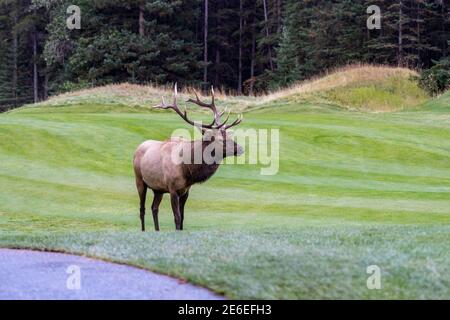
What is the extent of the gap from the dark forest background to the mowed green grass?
26799 millimetres

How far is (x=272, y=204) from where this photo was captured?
17797 millimetres

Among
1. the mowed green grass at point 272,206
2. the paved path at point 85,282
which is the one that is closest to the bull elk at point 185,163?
the mowed green grass at point 272,206

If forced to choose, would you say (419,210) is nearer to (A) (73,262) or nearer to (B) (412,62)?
(A) (73,262)

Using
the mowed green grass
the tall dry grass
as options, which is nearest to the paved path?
the mowed green grass

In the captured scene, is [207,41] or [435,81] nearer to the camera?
[435,81]

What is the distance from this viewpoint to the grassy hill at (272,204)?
26.1 ft

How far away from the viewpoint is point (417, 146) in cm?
2866

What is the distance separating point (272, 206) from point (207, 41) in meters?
61.3

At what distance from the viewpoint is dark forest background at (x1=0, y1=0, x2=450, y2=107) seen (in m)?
64.6

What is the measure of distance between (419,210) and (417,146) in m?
12.6

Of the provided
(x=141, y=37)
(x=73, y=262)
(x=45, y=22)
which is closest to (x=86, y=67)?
(x=141, y=37)

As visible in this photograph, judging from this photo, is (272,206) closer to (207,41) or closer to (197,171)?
(197,171)

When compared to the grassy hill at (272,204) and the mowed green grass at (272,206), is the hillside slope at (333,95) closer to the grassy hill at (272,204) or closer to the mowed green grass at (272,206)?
the grassy hill at (272,204)

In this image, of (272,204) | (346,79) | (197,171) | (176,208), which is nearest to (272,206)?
(272,204)
